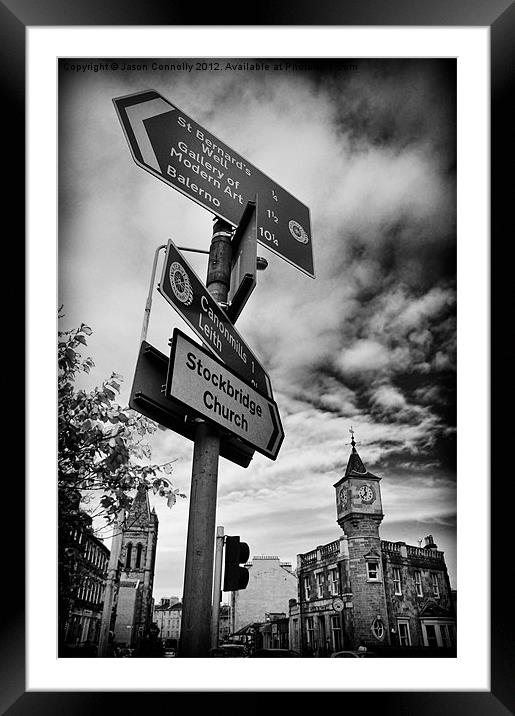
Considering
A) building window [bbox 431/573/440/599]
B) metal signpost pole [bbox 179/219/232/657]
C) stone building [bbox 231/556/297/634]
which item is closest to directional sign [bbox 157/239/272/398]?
metal signpost pole [bbox 179/219/232/657]

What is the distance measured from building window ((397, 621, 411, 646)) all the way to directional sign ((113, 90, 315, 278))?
167 cm

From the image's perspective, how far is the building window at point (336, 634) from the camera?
277 cm

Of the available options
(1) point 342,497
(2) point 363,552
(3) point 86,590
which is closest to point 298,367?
(1) point 342,497

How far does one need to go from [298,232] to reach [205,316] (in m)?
0.76

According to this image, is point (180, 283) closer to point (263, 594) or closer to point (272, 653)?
point (263, 594)

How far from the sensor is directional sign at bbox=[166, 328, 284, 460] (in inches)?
66.0

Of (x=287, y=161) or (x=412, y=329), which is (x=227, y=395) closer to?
(x=412, y=329)

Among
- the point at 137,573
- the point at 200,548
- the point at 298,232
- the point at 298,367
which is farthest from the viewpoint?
the point at 298,367

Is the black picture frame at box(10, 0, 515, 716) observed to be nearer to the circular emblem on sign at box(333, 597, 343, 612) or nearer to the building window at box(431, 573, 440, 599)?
the building window at box(431, 573, 440, 599)

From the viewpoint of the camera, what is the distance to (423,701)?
99.7 inches

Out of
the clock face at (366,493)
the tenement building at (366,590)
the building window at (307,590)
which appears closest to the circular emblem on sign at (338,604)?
the tenement building at (366,590)
